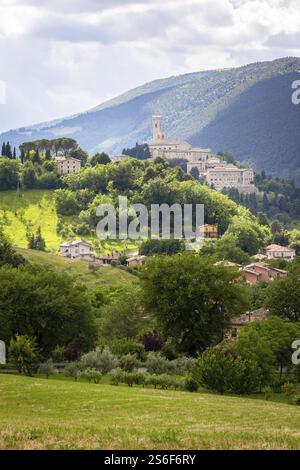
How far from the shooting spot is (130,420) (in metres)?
21.1

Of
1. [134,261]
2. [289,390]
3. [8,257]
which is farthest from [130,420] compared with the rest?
[134,261]

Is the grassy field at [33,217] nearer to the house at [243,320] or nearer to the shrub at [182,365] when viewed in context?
the house at [243,320]

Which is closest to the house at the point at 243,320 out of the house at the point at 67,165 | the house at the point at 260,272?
the house at the point at 260,272

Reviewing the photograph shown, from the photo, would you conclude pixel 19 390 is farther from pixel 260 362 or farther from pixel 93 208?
pixel 93 208

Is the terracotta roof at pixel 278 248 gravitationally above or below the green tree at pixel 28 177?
below

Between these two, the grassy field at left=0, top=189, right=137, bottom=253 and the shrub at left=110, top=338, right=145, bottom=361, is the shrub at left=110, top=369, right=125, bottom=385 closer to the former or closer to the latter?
the shrub at left=110, top=338, right=145, bottom=361

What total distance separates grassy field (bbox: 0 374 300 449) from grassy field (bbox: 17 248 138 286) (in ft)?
195

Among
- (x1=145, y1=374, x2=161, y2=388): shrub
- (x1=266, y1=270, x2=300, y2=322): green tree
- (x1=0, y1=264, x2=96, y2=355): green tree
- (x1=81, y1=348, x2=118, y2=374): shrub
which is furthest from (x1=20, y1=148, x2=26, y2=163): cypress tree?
(x1=145, y1=374, x2=161, y2=388): shrub

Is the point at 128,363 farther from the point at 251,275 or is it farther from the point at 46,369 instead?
the point at 251,275

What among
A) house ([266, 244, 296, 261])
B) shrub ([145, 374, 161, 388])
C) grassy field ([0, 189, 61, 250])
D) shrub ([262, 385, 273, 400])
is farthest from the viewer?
house ([266, 244, 296, 261])

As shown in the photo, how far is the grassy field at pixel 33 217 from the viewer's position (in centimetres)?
11488

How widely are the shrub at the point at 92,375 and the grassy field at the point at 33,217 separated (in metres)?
75.0

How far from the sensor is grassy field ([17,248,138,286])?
294ft

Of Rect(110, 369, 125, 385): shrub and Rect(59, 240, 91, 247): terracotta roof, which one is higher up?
Rect(110, 369, 125, 385): shrub
